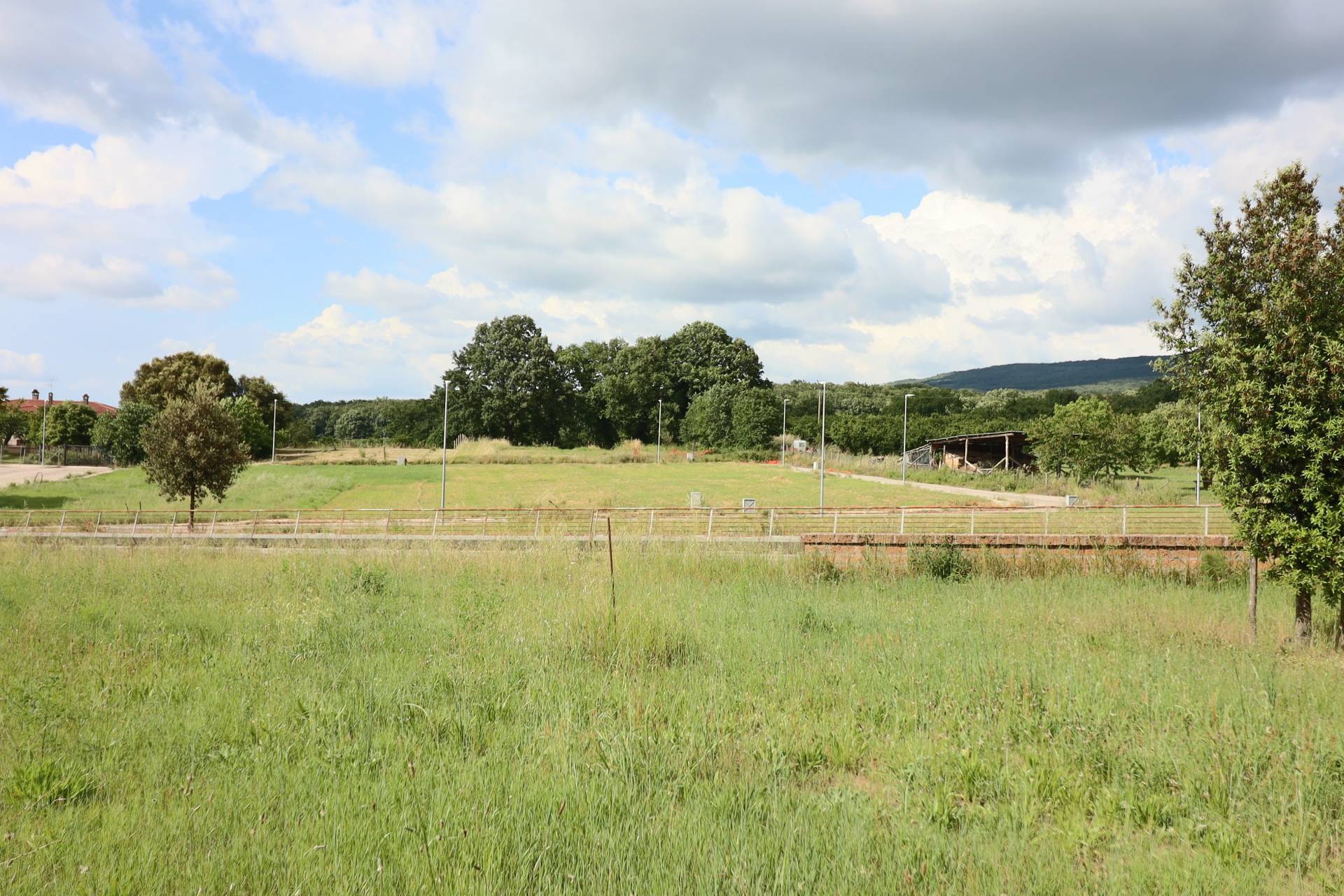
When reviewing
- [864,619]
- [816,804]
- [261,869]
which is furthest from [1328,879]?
[864,619]

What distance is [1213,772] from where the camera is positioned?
5234 mm

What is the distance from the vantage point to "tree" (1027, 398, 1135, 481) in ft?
156

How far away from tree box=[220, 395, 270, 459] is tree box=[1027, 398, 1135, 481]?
68.9 meters

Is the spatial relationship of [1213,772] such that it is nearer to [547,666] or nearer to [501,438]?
[547,666]

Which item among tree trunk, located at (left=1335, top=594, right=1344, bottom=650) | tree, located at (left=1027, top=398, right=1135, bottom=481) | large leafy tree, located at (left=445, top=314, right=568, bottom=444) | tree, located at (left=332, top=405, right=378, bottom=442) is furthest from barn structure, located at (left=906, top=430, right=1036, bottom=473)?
tree, located at (left=332, top=405, right=378, bottom=442)

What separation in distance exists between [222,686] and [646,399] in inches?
3571

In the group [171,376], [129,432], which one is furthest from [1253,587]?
[171,376]

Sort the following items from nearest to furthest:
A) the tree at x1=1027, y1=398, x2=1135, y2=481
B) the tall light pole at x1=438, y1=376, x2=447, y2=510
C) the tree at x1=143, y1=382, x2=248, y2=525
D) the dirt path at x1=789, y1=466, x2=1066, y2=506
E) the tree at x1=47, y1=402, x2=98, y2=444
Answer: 1. the tree at x1=143, y1=382, x2=248, y2=525
2. the tall light pole at x1=438, y1=376, x2=447, y2=510
3. the dirt path at x1=789, y1=466, x2=1066, y2=506
4. the tree at x1=1027, y1=398, x2=1135, y2=481
5. the tree at x1=47, y1=402, x2=98, y2=444

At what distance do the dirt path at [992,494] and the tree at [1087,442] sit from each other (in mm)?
4365

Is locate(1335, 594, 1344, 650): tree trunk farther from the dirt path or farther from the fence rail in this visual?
the dirt path

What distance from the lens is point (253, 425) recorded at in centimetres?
8488

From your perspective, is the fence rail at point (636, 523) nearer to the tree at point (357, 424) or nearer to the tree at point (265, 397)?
the tree at point (265, 397)

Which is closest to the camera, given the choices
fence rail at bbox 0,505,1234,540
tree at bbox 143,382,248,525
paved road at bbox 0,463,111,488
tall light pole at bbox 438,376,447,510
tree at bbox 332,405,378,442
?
fence rail at bbox 0,505,1234,540

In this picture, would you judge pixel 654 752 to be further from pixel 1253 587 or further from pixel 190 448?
pixel 190 448
